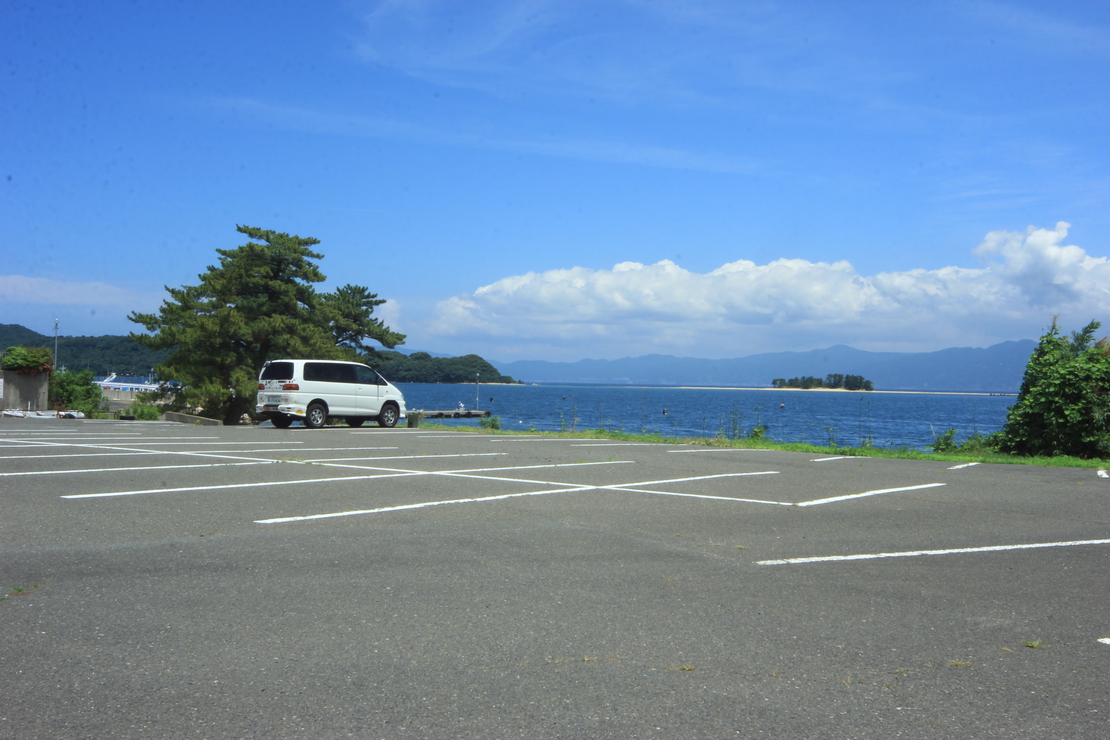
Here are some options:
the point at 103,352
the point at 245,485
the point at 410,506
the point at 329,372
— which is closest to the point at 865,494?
the point at 410,506

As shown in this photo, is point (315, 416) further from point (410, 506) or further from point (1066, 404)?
point (1066, 404)

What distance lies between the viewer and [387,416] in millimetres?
24188

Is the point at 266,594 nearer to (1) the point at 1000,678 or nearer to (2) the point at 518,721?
(2) the point at 518,721

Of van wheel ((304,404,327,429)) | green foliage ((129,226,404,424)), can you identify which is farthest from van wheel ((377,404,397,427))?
green foliage ((129,226,404,424))

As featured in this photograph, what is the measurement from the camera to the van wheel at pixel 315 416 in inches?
872

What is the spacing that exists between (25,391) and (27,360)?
50.8 inches

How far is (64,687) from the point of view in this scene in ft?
11.1

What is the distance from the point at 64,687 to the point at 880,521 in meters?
7.29

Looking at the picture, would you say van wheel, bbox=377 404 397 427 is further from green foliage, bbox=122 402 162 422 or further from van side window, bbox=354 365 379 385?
green foliage, bbox=122 402 162 422

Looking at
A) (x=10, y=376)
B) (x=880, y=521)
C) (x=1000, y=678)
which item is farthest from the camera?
(x=10, y=376)

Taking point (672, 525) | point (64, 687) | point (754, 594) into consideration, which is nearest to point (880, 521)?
point (672, 525)

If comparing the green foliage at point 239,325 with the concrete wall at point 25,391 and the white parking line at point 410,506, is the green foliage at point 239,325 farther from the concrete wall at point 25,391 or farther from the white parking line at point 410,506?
the white parking line at point 410,506

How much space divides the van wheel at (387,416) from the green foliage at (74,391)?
17589 mm

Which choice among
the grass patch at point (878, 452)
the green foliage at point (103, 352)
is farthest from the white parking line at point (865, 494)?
the green foliage at point (103, 352)
